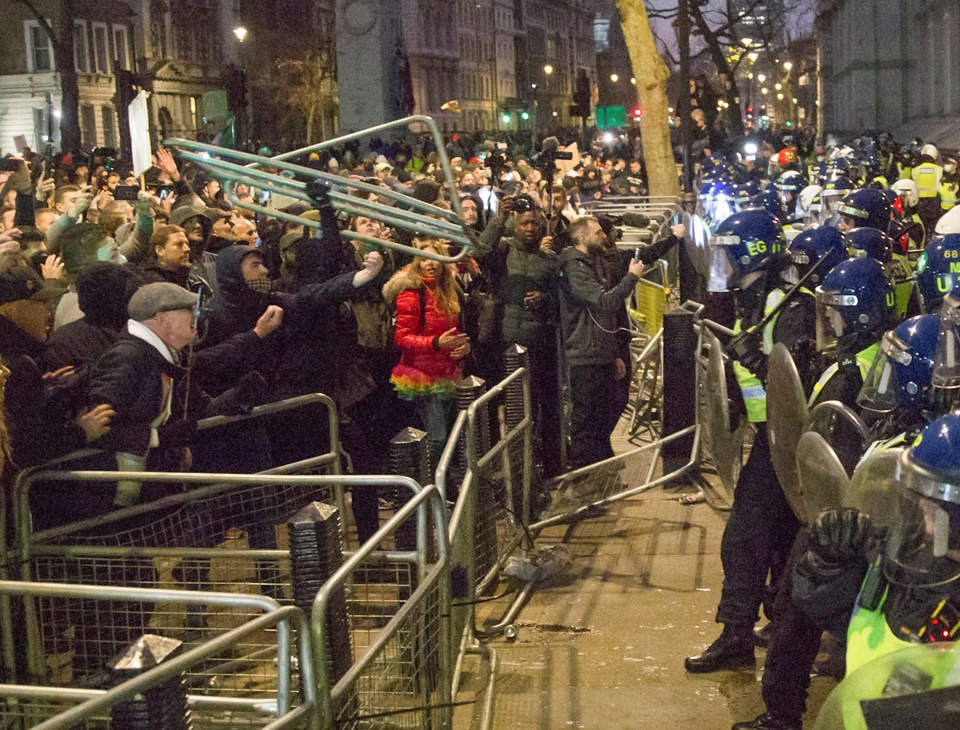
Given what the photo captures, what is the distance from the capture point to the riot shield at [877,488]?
3.41 meters

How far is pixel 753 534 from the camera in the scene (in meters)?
6.14

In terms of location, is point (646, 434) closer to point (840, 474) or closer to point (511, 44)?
point (840, 474)

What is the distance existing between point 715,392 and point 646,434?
4.40 m

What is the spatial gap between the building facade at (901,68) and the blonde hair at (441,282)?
1294 inches

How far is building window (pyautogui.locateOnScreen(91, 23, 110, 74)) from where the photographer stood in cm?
6306

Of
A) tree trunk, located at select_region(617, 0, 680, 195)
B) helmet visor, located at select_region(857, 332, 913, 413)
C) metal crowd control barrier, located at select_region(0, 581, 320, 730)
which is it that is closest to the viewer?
metal crowd control barrier, located at select_region(0, 581, 320, 730)

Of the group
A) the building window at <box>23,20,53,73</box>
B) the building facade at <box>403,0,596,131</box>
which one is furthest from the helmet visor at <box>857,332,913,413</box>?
the building facade at <box>403,0,596,131</box>

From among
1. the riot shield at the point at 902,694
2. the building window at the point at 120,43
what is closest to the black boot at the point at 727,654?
the riot shield at the point at 902,694

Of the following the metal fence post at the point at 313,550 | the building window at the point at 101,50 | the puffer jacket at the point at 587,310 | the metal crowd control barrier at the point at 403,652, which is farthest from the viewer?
the building window at the point at 101,50

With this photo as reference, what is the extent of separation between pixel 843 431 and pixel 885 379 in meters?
0.22

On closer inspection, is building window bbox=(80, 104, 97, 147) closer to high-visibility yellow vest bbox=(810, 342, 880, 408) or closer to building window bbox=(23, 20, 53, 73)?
building window bbox=(23, 20, 53, 73)

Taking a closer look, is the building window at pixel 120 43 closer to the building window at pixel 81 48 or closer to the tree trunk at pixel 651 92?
the building window at pixel 81 48

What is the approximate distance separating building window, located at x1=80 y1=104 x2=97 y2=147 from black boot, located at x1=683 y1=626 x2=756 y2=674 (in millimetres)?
59854

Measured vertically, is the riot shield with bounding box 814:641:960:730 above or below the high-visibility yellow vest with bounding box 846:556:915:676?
above
